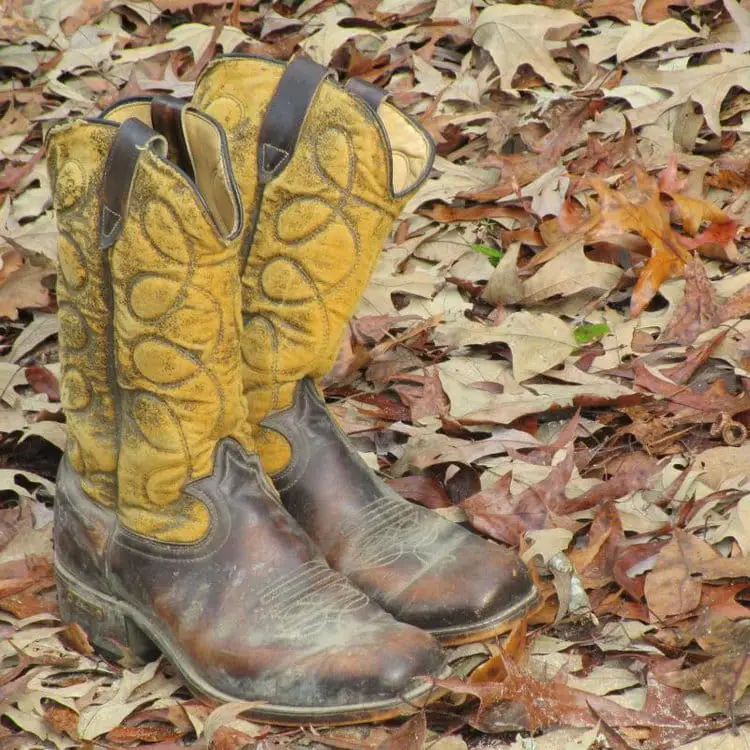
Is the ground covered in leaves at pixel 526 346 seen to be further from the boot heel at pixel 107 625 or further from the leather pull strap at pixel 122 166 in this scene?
the leather pull strap at pixel 122 166

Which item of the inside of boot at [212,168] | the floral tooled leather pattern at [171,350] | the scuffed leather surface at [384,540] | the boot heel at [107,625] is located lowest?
the boot heel at [107,625]

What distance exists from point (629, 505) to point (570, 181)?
127 centimetres

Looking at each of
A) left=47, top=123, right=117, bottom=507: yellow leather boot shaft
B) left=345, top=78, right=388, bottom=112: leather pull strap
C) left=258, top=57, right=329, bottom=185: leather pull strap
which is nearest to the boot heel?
left=47, top=123, right=117, bottom=507: yellow leather boot shaft

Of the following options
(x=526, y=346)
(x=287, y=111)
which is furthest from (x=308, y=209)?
(x=526, y=346)

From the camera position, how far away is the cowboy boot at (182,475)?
1740mm

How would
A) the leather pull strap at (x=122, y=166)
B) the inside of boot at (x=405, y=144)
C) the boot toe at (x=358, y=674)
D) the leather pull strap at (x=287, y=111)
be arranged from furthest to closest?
the inside of boot at (x=405, y=144)
the leather pull strap at (x=287, y=111)
the boot toe at (x=358, y=674)
the leather pull strap at (x=122, y=166)

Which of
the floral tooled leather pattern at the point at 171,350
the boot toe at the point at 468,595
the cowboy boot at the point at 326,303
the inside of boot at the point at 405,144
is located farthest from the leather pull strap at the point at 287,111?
the boot toe at the point at 468,595

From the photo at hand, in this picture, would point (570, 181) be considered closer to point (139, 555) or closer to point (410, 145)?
point (410, 145)

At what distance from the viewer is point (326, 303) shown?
2076mm

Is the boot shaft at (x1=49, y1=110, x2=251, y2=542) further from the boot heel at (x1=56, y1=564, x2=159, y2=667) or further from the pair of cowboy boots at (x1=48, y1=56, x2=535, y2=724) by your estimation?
the boot heel at (x1=56, y1=564, x2=159, y2=667)

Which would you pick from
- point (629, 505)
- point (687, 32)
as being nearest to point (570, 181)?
point (687, 32)

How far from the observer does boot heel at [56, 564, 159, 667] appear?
204 centimetres

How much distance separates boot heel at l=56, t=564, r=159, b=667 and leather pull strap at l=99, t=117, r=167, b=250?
0.66m

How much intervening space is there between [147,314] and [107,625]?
609 millimetres
